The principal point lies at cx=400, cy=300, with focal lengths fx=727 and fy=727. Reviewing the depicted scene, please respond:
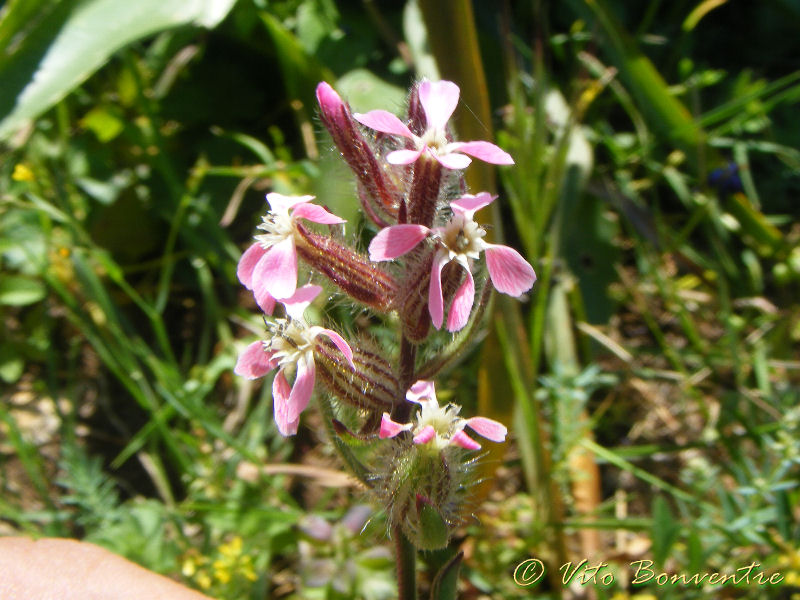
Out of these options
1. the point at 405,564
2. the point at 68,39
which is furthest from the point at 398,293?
the point at 68,39

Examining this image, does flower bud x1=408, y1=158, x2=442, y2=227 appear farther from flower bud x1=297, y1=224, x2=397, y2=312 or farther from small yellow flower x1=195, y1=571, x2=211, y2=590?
small yellow flower x1=195, y1=571, x2=211, y2=590

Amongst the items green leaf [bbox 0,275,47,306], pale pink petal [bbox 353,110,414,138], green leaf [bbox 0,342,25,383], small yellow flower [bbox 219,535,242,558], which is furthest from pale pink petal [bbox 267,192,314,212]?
green leaf [bbox 0,342,25,383]

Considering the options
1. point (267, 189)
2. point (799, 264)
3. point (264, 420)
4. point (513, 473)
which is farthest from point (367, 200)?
point (799, 264)

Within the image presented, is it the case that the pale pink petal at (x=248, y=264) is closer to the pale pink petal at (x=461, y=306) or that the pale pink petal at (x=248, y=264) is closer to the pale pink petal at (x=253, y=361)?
the pale pink petal at (x=253, y=361)

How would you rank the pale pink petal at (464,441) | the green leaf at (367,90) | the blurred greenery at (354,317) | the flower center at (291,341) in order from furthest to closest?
the green leaf at (367,90) < the blurred greenery at (354,317) < the flower center at (291,341) < the pale pink petal at (464,441)

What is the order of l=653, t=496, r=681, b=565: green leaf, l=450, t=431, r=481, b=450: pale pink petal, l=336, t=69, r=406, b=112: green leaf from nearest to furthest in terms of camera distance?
1. l=450, t=431, r=481, b=450: pale pink petal
2. l=653, t=496, r=681, b=565: green leaf
3. l=336, t=69, r=406, b=112: green leaf

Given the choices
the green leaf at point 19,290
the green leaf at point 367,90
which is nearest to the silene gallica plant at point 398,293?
the green leaf at point 367,90

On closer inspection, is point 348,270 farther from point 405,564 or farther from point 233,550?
point 233,550
